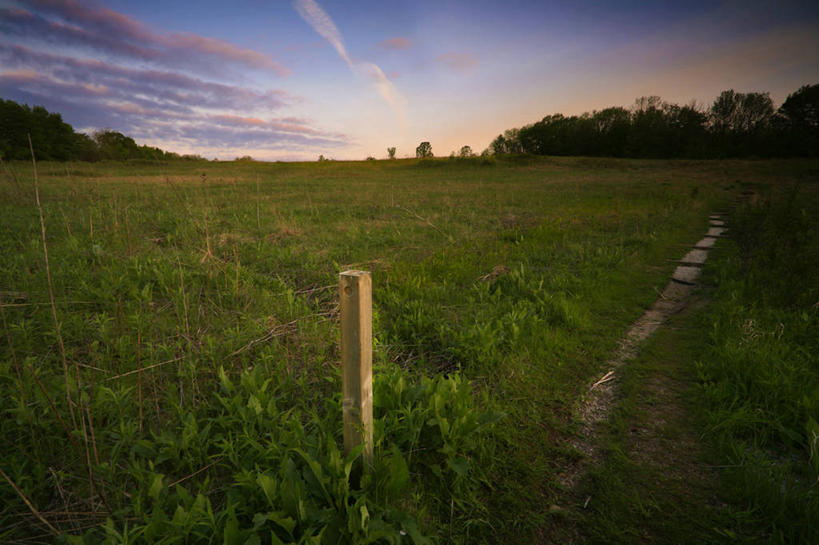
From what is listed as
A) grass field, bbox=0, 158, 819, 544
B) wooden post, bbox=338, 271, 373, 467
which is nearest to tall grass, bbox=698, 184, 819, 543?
grass field, bbox=0, 158, 819, 544

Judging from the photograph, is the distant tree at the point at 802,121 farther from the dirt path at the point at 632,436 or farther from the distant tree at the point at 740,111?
the dirt path at the point at 632,436

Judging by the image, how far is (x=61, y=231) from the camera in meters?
6.83

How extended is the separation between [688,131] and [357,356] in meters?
70.5

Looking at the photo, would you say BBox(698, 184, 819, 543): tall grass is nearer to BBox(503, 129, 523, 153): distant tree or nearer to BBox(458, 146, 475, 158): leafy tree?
BBox(458, 146, 475, 158): leafy tree

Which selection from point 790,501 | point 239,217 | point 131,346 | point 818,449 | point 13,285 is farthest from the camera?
point 239,217

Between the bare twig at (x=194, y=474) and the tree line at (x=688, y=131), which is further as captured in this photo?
the tree line at (x=688, y=131)

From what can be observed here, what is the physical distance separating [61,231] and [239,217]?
3831mm

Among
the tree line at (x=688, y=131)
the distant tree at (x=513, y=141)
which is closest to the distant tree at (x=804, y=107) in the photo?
the tree line at (x=688, y=131)

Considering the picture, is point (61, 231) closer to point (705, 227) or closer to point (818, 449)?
point (818, 449)

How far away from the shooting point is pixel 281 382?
2883 millimetres

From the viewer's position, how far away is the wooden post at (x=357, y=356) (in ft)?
5.50

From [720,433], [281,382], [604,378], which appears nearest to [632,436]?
[720,433]

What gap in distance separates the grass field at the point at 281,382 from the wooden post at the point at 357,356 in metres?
0.17

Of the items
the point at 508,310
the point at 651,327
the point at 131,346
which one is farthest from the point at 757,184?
the point at 131,346
